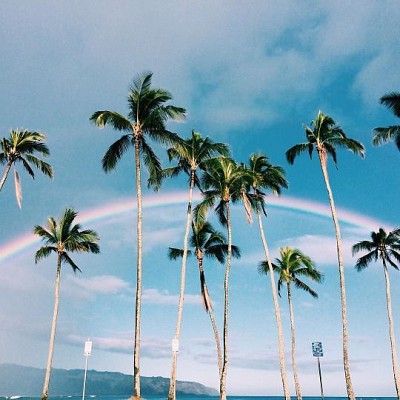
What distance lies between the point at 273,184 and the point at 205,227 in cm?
755

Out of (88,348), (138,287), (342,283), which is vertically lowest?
(88,348)

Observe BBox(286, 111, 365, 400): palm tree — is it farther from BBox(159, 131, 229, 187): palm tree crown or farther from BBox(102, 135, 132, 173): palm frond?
BBox(102, 135, 132, 173): palm frond

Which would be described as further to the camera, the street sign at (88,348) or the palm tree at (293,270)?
the palm tree at (293,270)

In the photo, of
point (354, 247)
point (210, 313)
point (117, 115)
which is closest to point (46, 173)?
point (117, 115)

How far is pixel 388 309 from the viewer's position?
150 ft

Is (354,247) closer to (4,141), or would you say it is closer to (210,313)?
(210,313)

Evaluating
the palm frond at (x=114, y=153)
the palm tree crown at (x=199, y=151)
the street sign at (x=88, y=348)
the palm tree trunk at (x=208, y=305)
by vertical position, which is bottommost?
the street sign at (x=88, y=348)

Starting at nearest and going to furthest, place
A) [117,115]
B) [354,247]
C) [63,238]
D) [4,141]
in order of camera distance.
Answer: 1. [117,115]
2. [4,141]
3. [63,238]
4. [354,247]

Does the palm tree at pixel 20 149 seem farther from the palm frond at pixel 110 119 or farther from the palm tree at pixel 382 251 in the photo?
the palm tree at pixel 382 251

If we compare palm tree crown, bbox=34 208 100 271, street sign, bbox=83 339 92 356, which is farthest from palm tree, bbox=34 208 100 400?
street sign, bbox=83 339 92 356

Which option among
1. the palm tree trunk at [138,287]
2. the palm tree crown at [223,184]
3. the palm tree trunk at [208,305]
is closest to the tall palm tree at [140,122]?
the palm tree trunk at [138,287]


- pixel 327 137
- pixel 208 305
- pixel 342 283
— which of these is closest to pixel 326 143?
pixel 327 137

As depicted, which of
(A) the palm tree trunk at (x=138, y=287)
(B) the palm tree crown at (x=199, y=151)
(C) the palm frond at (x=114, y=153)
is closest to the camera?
(A) the palm tree trunk at (x=138, y=287)

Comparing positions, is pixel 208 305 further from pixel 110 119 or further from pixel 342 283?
pixel 110 119
